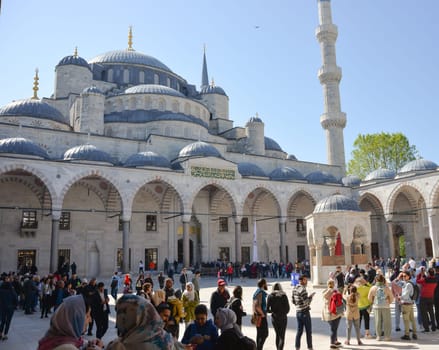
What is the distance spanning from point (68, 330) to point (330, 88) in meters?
26.3

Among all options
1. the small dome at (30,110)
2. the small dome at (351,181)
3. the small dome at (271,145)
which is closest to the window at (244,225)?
the small dome at (351,181)

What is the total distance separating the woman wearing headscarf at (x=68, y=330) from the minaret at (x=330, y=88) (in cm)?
2515

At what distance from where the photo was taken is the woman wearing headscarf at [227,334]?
2.70m

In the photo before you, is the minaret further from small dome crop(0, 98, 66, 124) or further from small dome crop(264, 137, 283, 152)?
small dome crop(0, 98, 66, 124)

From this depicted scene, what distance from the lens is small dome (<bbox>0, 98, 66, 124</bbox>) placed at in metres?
19.7

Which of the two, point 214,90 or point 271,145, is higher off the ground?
point 214,90

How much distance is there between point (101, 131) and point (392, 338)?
1784 cm

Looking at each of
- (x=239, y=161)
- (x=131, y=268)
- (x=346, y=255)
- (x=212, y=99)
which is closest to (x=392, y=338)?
(x=346, y=255)

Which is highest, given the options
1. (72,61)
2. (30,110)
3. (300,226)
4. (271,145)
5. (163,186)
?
(72,61)

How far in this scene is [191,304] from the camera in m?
5.58

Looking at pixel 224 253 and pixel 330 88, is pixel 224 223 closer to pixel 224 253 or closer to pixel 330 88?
pixel 224 253

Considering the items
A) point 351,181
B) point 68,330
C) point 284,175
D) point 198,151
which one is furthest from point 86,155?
point 351,181

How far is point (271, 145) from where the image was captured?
28.9 meters

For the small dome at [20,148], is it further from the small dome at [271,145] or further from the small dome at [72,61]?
the small dome at [271,145]
